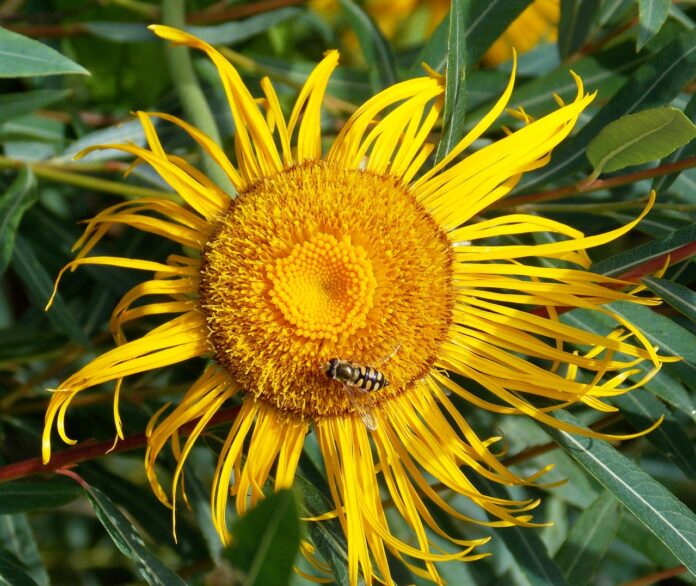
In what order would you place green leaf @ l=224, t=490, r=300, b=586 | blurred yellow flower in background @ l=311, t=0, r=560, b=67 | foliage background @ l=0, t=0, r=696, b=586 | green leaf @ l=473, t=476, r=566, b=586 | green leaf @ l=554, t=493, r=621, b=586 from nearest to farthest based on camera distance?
green leaf @ l=224, t=490, r=300, b=586, foliage background @ l=0, t=0, r=696, b=586, green leaf @ l=473, t=476, r=566, b=586, green leaf @ l=554, t=493, r=621, b=586, blurred yellow flower in background @ l=311, t=0, r=560, b=67

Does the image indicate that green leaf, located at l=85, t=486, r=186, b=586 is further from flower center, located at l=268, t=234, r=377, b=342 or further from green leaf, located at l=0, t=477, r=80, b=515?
flower center, located at l=268, t=234, r=377, b=342

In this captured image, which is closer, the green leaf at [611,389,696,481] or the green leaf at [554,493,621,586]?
the green leaf at [611,389,696,481]

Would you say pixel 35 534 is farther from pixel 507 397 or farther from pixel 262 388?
pixel 507 397

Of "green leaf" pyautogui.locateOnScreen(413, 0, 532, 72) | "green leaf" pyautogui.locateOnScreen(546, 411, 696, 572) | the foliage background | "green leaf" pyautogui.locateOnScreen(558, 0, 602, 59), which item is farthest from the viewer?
"green leaf" pyautogui.locateOnScreen(558, 0, 602, 59)

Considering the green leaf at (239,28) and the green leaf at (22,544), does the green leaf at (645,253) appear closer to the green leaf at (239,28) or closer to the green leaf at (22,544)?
the green leaf at (239,28)

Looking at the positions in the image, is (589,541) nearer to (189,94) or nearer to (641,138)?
(641,138)

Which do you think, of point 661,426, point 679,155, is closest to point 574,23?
point 679,155

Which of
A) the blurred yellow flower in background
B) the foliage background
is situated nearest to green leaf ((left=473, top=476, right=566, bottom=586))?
the foliage background
